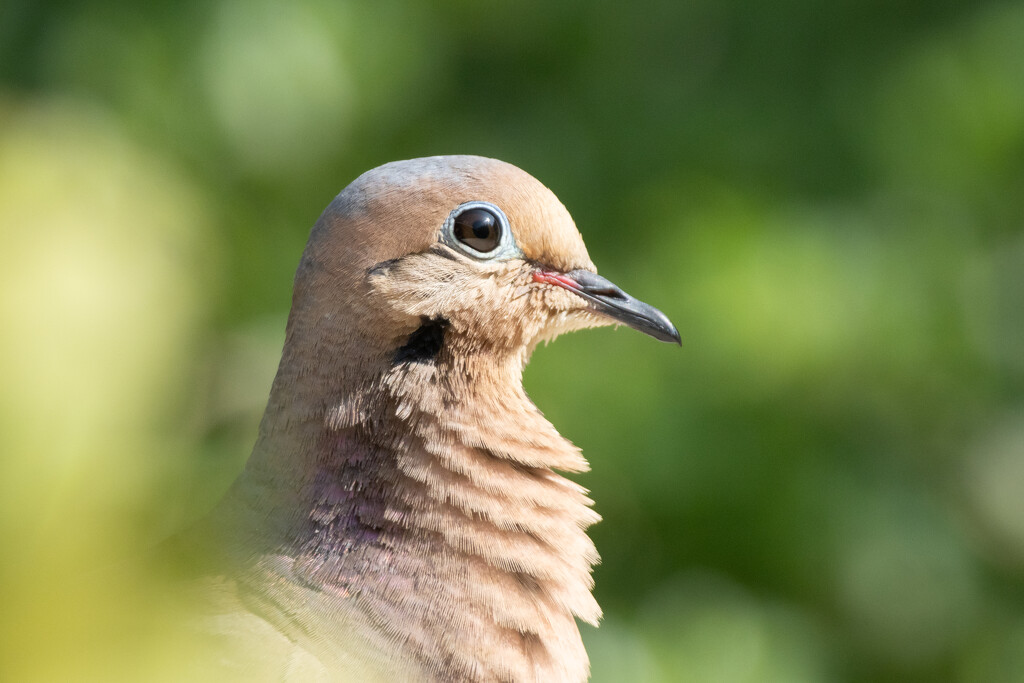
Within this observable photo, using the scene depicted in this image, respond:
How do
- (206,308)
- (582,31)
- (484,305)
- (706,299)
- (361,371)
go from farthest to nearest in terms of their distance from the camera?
1. (582,31)
2. (706,299)
3. (484,305)
4. (361,371)
5. (206,308)

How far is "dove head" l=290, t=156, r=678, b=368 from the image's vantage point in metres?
1.82

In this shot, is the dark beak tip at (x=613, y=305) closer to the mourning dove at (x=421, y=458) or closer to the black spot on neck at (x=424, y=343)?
the mourning dove at (x=421, y=458)

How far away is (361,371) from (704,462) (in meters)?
2.18

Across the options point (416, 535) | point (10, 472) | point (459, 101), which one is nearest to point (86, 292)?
point (10, 472)

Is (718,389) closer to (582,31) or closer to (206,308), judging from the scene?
(582,31)

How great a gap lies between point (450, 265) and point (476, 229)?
8cm

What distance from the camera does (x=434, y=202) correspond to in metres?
1.89

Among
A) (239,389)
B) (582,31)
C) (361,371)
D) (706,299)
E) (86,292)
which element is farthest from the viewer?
(582,31)

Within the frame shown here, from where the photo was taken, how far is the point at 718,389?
3.70 metres

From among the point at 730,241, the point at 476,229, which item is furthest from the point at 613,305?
the point at 730,241

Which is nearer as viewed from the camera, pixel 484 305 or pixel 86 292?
pixel 86 292

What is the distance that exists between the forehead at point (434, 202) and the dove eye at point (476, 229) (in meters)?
0.01

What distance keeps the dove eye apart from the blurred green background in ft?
2.96

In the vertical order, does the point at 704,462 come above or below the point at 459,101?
below
